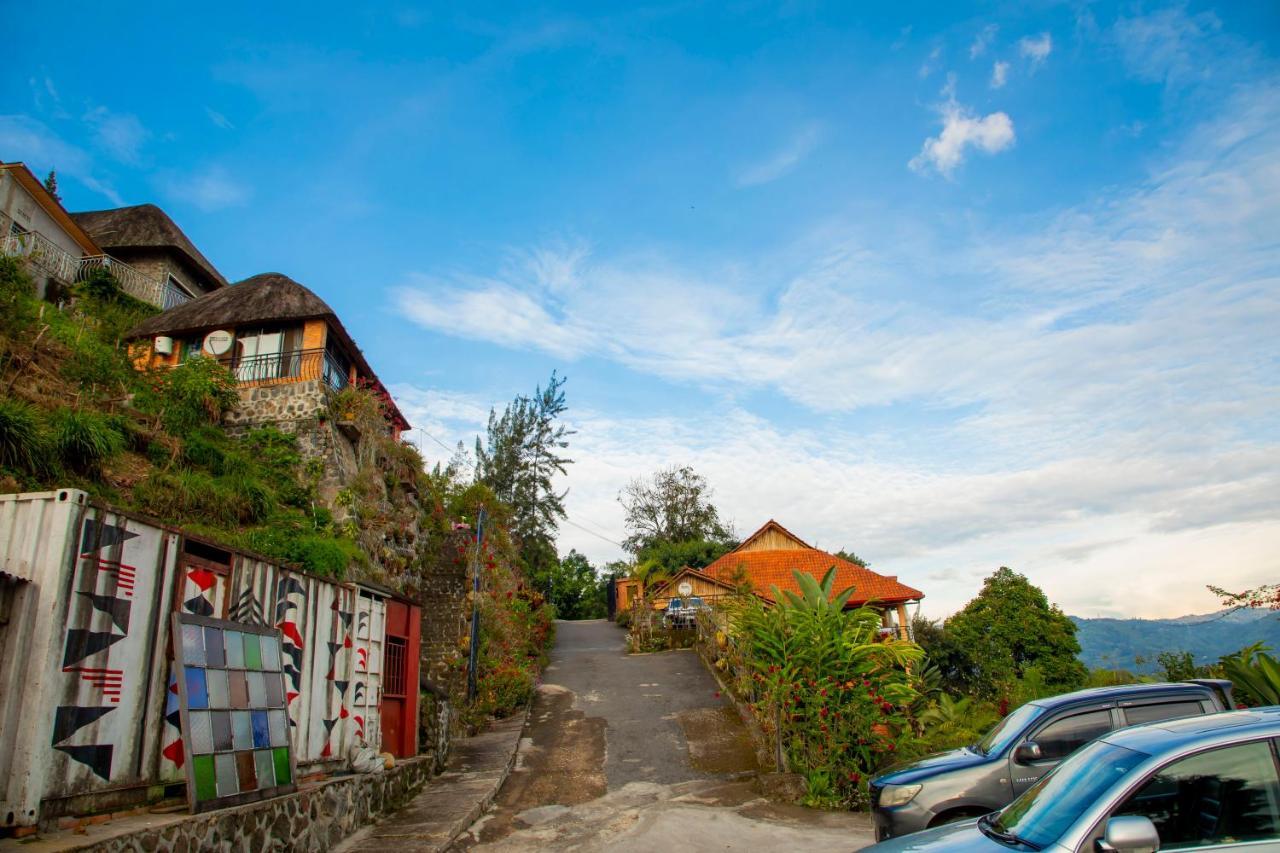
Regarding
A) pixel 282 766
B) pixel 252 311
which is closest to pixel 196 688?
pixel 282 766

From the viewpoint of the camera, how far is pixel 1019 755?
5613 millimetres

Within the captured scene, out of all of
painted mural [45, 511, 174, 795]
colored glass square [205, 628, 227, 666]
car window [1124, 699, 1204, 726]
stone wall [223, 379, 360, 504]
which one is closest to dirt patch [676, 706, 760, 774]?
car window [1124, 699, 1204, 726]

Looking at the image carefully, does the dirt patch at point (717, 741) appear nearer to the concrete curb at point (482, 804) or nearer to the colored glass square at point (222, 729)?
the concrete curb at point (482, 804)

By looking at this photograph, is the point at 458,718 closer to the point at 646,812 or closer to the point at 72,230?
the point at 646,812

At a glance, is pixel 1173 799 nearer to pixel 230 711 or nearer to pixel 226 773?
pixel 226 773

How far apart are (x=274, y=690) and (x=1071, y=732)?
23.1 ft

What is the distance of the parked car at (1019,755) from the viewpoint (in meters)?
5.57

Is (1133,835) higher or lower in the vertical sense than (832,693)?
higher

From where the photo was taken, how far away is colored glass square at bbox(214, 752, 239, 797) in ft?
18.7

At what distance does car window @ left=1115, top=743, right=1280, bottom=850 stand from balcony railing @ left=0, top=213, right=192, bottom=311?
2135 centimetres

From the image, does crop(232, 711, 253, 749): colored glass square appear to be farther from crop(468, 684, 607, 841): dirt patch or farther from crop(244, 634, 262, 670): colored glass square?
crop(468, 684, 607, 841): dirt patch

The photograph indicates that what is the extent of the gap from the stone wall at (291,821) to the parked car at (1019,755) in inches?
199

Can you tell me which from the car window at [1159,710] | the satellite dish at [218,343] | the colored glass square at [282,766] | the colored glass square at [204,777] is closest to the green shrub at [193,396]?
the satellite dish at [218,343]

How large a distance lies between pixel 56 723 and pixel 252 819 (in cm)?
180
